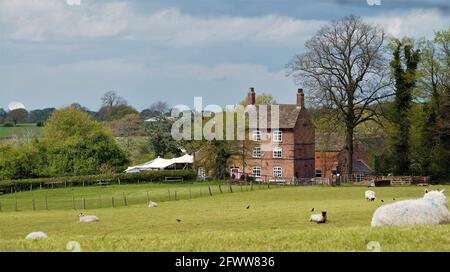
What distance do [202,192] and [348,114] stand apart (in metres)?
20.8

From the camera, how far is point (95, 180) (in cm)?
8044

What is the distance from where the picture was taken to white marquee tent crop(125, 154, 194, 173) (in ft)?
325

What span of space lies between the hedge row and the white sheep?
189 feet

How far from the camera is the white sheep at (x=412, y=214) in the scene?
21.3m

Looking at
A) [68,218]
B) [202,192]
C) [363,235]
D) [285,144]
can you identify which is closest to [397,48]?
[285,144]

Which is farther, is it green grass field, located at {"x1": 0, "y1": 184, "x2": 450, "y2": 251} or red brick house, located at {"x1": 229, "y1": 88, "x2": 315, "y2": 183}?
red brick house, located at {"x1": 229, "y1": 88, "x2": 315, "y2": 183}

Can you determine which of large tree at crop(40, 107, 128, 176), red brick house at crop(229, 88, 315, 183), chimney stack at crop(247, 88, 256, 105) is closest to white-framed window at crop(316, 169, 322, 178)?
red brick house at crop(229, 88, 315, 183)

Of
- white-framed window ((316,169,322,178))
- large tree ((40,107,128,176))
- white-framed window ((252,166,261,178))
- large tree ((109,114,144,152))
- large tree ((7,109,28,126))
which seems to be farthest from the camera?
large tree ((7,109,28,126))

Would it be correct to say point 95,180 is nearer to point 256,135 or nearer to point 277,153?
point 256,135

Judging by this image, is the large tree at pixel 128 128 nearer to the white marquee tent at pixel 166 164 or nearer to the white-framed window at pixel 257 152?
the white marquee tent at pixel 166 164

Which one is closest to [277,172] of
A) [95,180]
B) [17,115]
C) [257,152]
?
[257,152]

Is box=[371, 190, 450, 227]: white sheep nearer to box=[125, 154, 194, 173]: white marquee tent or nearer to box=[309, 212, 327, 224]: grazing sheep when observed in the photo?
box=[309, 212, 327, 224]: grazing sheep

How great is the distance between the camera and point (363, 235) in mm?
15773
